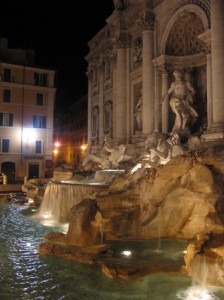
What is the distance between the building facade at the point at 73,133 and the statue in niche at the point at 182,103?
28220 mm

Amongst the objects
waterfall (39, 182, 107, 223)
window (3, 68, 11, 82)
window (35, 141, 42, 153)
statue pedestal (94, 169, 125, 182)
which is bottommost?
waterfall (39, 182, 107, 223)

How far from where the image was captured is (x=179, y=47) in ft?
63.5

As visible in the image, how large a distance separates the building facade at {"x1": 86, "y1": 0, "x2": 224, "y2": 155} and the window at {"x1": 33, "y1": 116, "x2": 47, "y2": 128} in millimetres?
9603

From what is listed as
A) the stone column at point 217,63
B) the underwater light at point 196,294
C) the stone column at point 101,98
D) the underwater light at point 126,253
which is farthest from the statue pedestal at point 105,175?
the stone column at point 101,98

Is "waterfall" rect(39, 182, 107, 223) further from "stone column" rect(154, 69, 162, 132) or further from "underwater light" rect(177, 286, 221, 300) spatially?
"stone column" rect(154, 69, 162, 132)

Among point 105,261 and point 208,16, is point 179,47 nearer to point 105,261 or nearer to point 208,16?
point 208,16

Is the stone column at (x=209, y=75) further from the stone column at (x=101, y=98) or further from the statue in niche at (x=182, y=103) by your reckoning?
the stone column at (x=101, y=98)

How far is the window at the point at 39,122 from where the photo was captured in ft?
113

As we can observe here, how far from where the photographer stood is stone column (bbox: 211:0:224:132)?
566 inches

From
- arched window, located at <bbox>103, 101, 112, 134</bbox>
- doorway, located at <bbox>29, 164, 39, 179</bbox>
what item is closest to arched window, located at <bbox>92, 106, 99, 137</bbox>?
arched window, located at <bbox>103, 101, 112, 134</bbox>

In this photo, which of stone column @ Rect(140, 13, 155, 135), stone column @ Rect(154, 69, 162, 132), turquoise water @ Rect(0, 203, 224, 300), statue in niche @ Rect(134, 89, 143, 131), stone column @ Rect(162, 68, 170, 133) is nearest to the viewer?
turquoise water @ Rect(0, 203, 224, 300)

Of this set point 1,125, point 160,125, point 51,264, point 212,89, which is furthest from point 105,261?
point 1,125

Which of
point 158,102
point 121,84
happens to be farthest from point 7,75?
point 158,102

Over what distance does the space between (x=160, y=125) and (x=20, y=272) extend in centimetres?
1348
